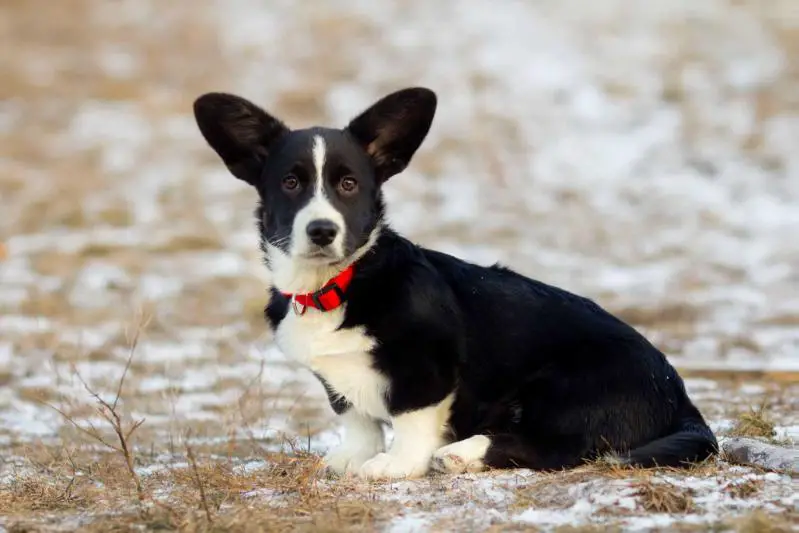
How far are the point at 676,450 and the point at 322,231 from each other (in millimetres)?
1774

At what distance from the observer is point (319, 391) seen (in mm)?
8078

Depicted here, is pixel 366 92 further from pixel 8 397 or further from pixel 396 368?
pixel 396 368

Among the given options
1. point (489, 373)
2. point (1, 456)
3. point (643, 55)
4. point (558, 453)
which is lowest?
point (1, 456)

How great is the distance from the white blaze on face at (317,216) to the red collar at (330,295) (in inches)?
7.5

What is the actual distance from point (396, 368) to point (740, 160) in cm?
1287

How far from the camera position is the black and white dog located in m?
4.54

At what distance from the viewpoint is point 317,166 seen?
461cm

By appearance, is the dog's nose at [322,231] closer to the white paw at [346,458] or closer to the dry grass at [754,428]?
the white paw at [346,458]

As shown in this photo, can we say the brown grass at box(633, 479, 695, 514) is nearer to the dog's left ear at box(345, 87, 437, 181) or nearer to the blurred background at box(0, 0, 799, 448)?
the dog's left ear at box(345, 87, 437, 181)

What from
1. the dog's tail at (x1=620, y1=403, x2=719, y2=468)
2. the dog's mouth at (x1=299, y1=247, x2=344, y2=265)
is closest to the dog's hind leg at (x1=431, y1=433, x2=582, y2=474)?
the dog's tail at (x1=620, y1=403, x2=719, y2=468)

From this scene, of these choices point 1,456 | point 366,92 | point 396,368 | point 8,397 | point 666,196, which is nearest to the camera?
point 396,368

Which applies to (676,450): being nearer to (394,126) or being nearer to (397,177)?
(394,126)

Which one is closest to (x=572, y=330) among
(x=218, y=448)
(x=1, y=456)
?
(x=218, y=448)

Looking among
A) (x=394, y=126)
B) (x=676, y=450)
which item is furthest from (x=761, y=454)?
(x=394, y=126)
